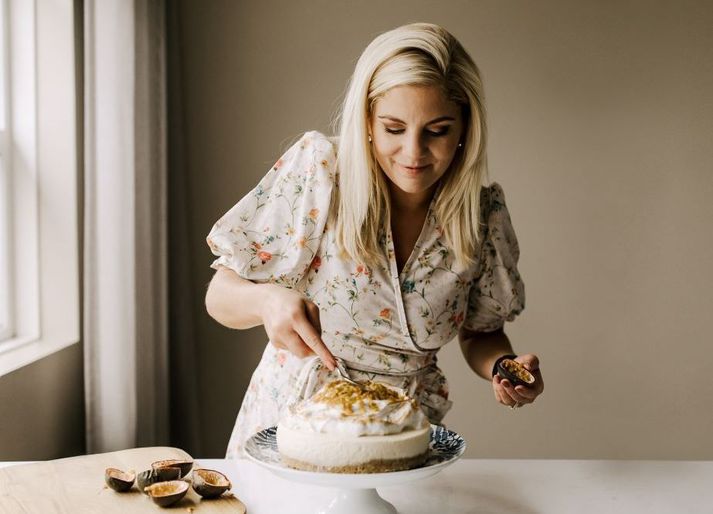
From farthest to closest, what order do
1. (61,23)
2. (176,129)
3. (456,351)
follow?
(456,351)
(176,129)
(61,23)

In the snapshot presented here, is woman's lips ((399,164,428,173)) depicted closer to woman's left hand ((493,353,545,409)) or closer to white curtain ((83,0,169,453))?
woman's left hand ((493,353,545,409))

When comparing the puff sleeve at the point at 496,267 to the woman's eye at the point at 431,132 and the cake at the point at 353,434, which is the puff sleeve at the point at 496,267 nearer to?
the woman's eye at the point at 431,132

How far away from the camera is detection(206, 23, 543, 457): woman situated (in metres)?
1.56

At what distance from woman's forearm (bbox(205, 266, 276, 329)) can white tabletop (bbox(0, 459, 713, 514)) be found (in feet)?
0.87

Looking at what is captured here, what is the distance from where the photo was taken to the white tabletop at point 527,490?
1.28 m

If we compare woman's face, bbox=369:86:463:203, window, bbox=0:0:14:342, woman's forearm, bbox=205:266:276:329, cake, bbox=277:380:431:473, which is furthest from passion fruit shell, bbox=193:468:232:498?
window, bbox=0:0:14:342

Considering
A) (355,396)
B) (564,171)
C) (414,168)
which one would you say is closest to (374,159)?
(414,168)

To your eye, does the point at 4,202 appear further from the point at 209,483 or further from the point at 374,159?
the point at 209,483

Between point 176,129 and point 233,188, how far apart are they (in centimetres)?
34

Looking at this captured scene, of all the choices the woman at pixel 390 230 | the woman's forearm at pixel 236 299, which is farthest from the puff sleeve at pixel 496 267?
the woman's forearm at pixel 236 299

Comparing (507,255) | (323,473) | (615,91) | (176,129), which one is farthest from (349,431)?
(615,91)

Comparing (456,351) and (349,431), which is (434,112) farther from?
(456,351)

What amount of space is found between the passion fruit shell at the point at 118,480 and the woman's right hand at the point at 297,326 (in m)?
0.32

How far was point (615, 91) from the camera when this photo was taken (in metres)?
3.39
